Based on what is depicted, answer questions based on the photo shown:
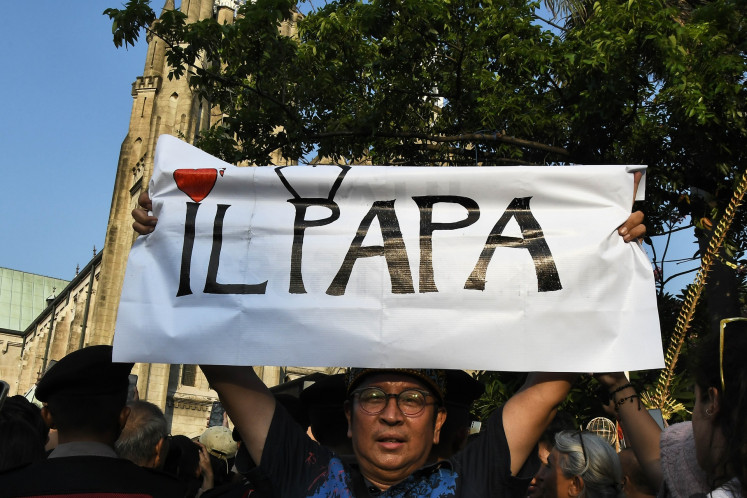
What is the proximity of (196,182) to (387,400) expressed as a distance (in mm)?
1174

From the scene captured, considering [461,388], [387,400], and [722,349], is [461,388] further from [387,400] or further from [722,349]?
[722,349]

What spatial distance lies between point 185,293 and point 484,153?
7.97 metres

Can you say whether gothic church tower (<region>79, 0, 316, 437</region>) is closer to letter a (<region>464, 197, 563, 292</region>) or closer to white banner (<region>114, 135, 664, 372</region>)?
white banner (<region>114, 135, 664, 372</region>)

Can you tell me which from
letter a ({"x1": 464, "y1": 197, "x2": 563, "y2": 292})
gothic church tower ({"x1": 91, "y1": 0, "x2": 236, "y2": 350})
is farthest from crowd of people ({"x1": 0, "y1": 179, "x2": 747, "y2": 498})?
gothic church tower ({"x1": 91, "y1": 0, "x2": 236, "y2": 350})

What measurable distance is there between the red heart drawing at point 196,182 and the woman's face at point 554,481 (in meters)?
2.07

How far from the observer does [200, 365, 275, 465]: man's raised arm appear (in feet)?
8.62

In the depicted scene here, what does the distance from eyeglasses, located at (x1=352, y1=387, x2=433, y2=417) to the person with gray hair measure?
4.67 ft

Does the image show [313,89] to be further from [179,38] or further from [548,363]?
[548,363]

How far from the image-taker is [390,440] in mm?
2582

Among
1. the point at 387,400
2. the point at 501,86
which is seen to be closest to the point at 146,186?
the point at 501,86

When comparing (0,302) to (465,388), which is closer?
(465,388)

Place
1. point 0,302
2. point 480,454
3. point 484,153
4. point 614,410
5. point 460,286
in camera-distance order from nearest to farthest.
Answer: point 480,454, point 460,286, point 614,410, point 484,153, point 0,302

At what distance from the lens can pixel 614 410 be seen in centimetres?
301

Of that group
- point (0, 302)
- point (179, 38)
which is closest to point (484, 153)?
point (179, 38)
